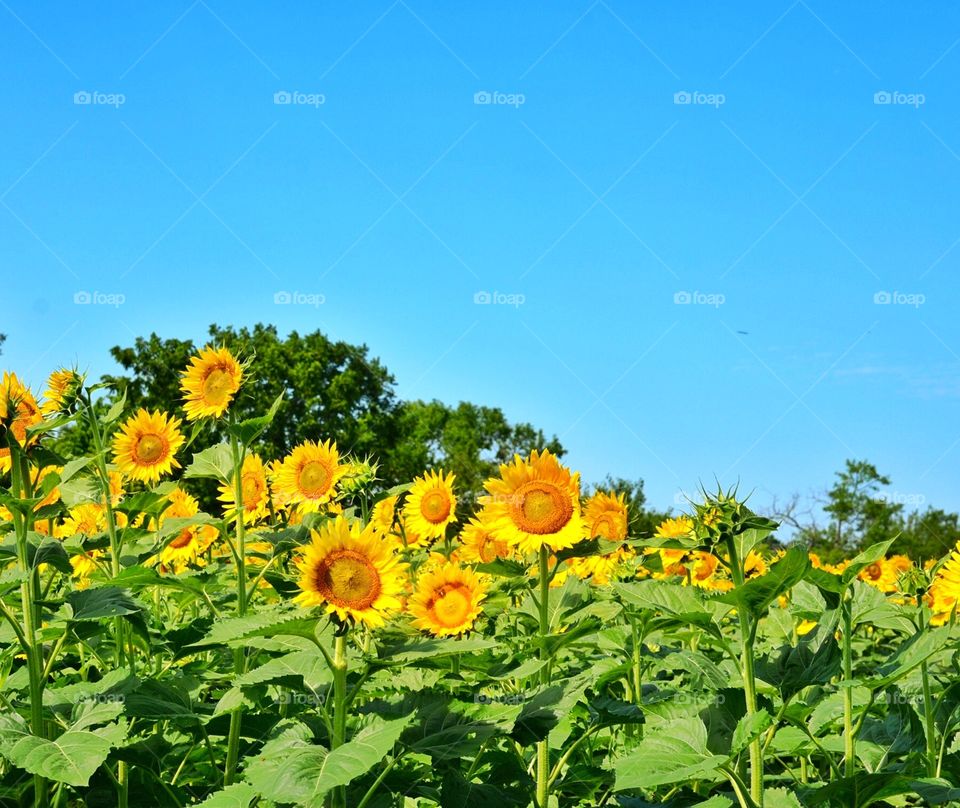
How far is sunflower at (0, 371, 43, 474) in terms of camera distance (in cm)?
398

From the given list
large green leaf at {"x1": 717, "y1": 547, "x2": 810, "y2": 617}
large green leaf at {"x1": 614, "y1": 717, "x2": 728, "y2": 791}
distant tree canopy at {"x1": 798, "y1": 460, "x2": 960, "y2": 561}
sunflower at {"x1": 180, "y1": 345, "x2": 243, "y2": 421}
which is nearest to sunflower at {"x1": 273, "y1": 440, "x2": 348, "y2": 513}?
sunflower at {"x1": 180, "y1": 345, "x2": 243, "y2": 421}

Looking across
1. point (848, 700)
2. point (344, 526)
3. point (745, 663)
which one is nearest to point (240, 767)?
point (344, 526)

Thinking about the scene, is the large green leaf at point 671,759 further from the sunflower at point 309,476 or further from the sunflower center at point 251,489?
the sunflower center at point 251,489

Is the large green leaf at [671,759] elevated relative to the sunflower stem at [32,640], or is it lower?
lower

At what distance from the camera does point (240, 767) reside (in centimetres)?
400

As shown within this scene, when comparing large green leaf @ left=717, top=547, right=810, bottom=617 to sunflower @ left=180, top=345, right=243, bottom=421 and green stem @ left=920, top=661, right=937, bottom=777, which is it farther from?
sunflower @ left=180, top=345, right=243, bottom=421

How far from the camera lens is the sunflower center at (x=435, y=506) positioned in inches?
273

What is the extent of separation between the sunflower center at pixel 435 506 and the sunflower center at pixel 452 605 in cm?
228

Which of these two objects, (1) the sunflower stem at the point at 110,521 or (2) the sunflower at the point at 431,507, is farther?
(2) the sunflower at the point at 431,507

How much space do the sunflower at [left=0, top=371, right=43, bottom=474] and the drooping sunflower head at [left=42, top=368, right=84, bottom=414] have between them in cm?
33

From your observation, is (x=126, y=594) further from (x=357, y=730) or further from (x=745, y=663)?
(x=745, y=663)

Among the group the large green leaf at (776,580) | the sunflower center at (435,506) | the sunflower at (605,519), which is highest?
the sunflower center at (435,506)

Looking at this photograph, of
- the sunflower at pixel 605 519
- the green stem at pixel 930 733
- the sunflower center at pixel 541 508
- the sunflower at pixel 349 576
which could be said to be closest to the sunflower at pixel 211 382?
the sunflower center at pixel 541 508

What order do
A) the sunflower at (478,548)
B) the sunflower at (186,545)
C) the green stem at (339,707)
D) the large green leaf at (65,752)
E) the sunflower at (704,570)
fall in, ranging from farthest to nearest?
1. the sunflower at (704,570)
2. the sunflower at (186,545)
3. the sunflower at (478,548)
4. the large green leaf at (65,752)
5. the green stem at (339,707)
